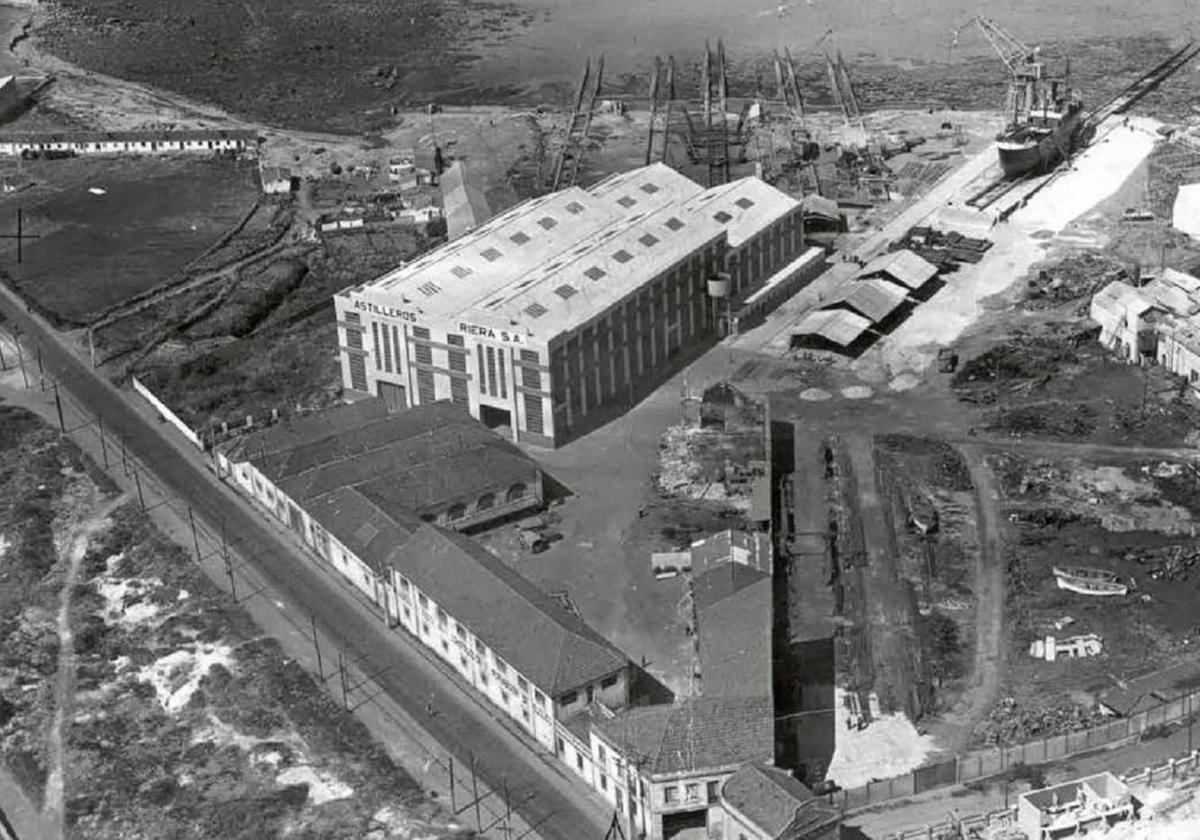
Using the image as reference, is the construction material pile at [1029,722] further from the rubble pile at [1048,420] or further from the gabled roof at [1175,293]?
the gabled roof at [1175,293]

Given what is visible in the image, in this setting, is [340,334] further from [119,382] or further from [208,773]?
[208,773]

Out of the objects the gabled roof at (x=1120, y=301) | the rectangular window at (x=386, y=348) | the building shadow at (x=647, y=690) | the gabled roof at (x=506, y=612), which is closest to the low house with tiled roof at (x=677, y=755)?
the gabled roof at (x=506, y=612)

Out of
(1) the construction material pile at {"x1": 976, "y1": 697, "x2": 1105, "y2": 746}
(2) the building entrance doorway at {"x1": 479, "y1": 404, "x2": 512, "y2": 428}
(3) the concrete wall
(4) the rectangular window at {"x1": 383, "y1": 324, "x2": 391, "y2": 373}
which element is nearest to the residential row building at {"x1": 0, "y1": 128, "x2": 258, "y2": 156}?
(3) the concrete wall

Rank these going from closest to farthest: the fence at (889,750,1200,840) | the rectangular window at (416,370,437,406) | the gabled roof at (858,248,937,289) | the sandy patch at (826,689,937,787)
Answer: the fence at (889,750,1200,840) → the sandy patch at (826,689,937,787) → the rectangular window at (416,370,437,406) → the gabled roof at (858,248,937,289)

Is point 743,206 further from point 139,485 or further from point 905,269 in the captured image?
point 139,485

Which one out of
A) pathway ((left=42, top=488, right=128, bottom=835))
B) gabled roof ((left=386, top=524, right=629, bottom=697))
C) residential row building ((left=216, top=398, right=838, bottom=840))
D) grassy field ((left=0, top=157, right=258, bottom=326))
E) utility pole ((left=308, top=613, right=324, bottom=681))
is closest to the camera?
residential row building ((left=216, top=398, right=838, bottom=840))

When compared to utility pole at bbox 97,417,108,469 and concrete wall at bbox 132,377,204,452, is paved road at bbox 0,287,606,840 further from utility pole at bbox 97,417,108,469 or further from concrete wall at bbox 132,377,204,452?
concrete wall at bbox 132,377,204,452

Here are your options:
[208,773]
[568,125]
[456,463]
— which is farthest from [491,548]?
[568,125]
